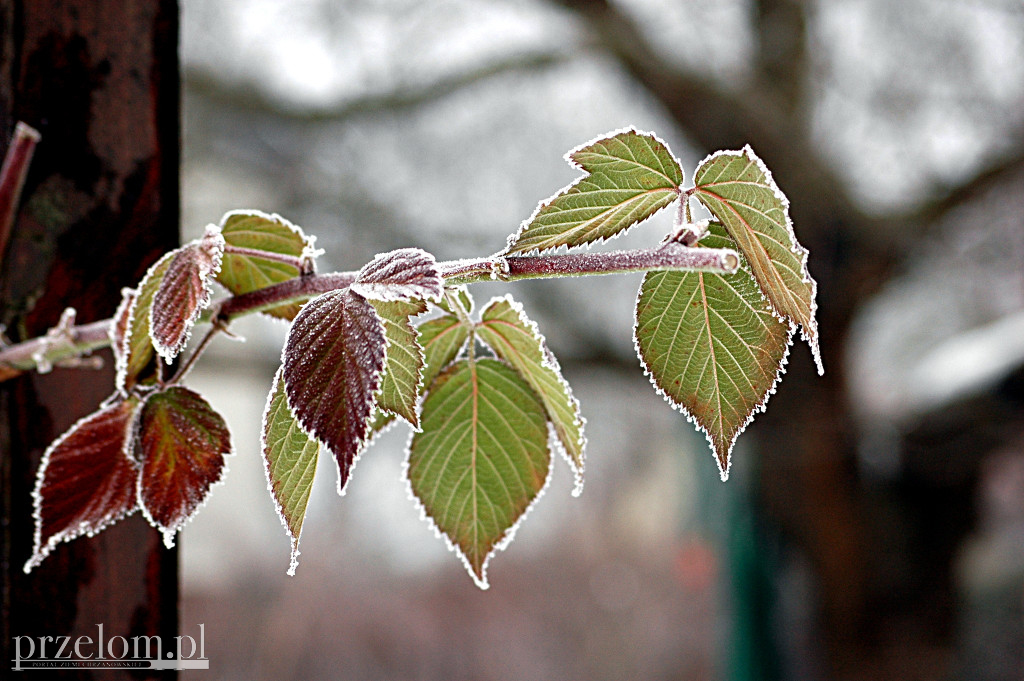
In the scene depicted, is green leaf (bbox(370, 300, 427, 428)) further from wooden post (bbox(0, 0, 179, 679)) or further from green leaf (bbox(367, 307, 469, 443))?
wooden post (bbox(0, 0, 179, 679))

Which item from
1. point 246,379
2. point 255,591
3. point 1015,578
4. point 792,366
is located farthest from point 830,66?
point 255,591

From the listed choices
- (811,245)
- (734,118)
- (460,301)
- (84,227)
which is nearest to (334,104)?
(734,118)

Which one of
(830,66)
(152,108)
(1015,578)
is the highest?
(830,66)

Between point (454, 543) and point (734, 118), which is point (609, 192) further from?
point (734, 118)

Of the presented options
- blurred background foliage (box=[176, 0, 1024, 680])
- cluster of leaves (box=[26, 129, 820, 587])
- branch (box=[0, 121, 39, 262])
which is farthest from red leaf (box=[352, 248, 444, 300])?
blurred background foliage (box=[176, 0, 1024, 680])

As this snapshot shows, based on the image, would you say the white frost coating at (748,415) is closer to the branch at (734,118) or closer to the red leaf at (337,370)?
the red leaf at (337,370)

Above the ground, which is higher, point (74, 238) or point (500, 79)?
point (500, 79)

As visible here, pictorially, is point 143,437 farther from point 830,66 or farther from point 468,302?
point 830,66

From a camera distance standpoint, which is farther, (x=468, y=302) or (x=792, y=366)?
(x=792, y=366)

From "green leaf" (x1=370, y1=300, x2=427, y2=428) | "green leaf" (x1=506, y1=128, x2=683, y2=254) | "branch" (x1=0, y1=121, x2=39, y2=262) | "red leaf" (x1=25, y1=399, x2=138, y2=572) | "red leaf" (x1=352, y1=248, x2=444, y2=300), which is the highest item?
"branch" (x1=0, y1=121, x2=39, y2=262)
